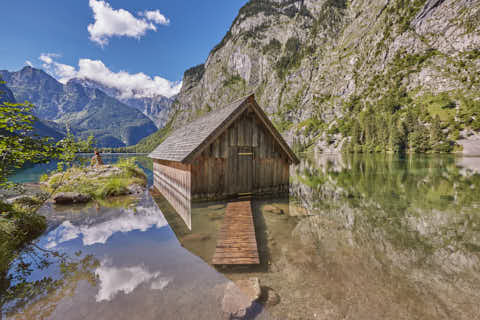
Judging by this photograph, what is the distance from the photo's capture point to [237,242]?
625 centimetres

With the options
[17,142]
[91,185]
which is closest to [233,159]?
[17,142]

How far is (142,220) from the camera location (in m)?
9.36

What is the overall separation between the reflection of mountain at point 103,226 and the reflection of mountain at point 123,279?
2.44 metres

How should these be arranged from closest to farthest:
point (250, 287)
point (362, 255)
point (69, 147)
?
1. point (250, 287)
2. point (69, 147)
3. point (362, 255)

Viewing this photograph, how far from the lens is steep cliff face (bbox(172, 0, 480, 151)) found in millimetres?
75062

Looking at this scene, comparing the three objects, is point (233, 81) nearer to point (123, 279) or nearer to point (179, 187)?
point (179, 187)

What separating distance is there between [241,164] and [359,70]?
4943 inches

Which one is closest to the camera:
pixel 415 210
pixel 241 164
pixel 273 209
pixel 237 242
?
pixel 237 242

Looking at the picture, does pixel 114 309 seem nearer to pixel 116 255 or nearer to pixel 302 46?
pixel 116 255

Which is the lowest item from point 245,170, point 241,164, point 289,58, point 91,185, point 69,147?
point 91,185

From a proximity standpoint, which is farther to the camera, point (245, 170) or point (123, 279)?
point (245, 170)

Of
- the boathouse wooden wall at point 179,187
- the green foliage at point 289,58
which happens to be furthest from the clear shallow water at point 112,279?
the green foliage at point 289,58

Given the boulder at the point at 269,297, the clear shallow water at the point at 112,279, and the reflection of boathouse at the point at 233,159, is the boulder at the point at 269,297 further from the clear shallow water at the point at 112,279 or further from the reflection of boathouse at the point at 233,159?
the reflection of boathouse at the point at 233,159

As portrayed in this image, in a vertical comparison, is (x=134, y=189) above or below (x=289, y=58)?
below
